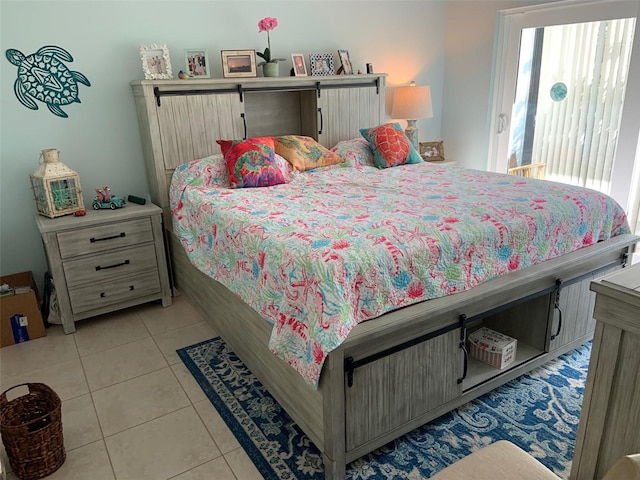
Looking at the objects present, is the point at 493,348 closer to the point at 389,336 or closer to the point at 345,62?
the point at 389,336

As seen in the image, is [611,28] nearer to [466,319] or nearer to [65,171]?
[466,319]

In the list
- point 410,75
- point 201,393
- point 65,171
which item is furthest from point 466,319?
point 410,75

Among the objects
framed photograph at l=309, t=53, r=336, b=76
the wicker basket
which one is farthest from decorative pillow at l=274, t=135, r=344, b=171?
the wicker basket

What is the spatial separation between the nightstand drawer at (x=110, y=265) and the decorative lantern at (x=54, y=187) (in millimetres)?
322

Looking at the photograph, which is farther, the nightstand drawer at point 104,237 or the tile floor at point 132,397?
the nightstand drawer at point 104,237

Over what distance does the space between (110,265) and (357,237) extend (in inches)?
71.0

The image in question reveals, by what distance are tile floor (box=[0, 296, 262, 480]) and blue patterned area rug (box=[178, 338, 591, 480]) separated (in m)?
0.09

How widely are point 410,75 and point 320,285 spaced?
3.37 meters

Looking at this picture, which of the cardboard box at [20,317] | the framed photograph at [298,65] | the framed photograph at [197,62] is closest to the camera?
the cardboard box at [20,317]

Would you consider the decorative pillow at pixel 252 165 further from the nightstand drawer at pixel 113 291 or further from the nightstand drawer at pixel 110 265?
the nightstand drawer at pixel 113 291

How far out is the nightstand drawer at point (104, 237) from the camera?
2750 millimetres

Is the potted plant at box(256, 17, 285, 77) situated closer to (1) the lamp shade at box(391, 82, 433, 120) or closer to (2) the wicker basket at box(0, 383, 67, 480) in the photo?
(1) the lamp shade at box(391, 82, 433, 120)

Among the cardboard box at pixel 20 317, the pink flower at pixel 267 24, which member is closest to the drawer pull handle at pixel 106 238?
the cardboard box at pixel 20 317

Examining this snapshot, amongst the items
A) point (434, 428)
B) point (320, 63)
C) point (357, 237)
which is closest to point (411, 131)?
point (320, 63)
